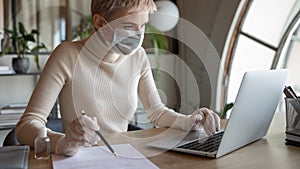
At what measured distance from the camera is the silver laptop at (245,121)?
93 cm

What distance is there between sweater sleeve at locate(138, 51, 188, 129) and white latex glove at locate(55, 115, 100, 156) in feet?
1.56

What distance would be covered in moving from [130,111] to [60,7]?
2.05 metres

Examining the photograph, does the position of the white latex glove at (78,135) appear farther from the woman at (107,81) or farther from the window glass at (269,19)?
the window glass at (269,19)

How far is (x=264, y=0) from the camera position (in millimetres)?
2986

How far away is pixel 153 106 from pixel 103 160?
2.10 feet

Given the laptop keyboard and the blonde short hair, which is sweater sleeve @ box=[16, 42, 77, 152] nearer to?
the blonde short hair

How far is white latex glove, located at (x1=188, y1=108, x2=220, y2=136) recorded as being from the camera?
3.90 feet

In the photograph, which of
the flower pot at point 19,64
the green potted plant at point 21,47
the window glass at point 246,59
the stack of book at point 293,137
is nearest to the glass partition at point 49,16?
the green potted plant at point 21,47

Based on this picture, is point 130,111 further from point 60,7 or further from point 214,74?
point 60,7

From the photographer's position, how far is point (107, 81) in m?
1.48

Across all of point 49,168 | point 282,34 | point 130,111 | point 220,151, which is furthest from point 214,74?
point 49,168

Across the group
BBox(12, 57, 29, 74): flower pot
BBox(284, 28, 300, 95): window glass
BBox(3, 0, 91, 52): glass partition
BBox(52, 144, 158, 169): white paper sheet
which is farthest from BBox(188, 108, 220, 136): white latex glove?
BBox(3, 0, 91, 52): glass partition

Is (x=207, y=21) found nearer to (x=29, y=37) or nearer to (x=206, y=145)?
(x=29, y=37)

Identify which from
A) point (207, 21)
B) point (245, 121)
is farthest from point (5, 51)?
point (245, 121)
